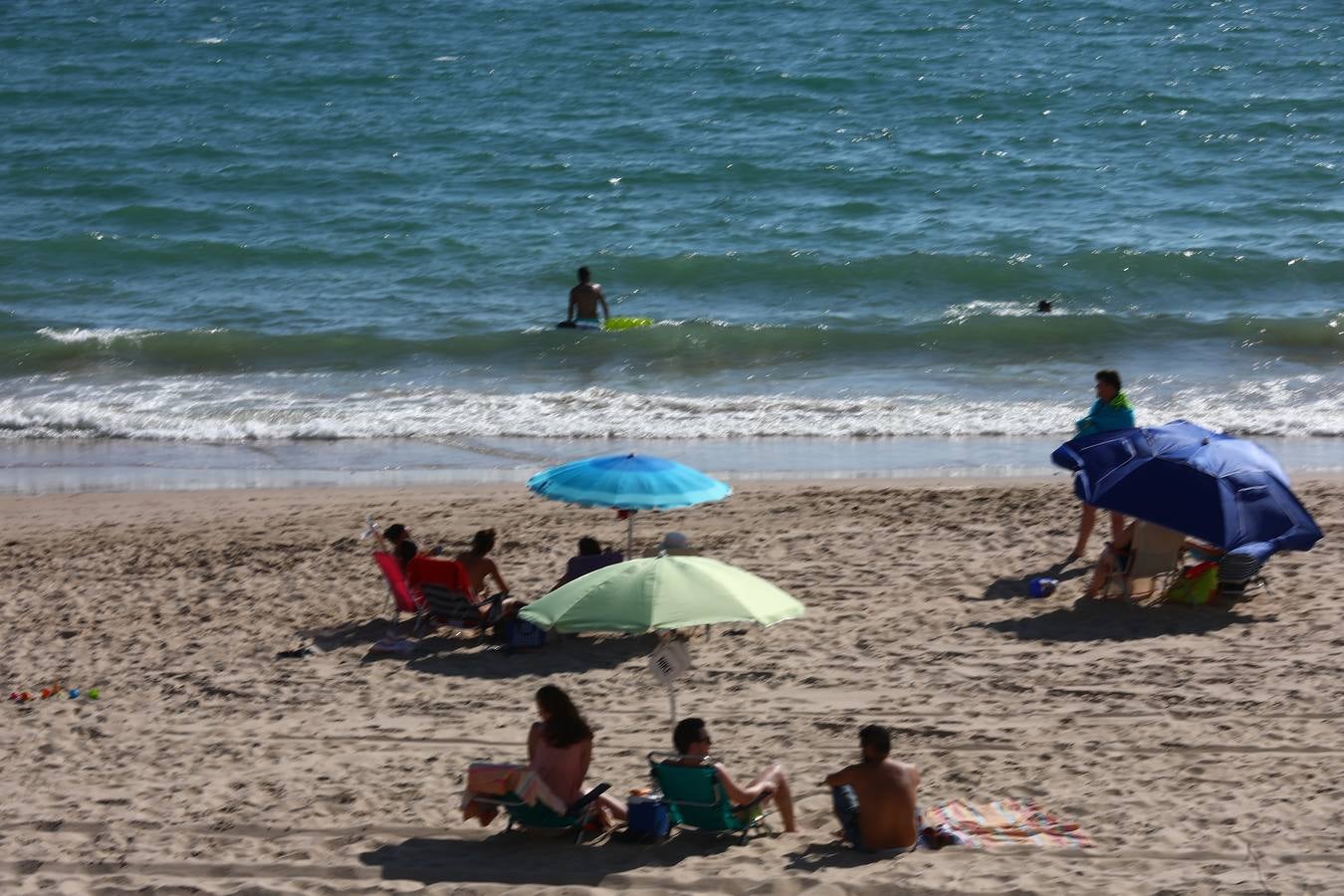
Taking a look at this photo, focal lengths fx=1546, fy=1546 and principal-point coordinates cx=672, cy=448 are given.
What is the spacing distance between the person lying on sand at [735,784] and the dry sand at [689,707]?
0.17 meters

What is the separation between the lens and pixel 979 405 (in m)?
15.8

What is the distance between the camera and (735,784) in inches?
264

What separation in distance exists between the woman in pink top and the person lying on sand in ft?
1.31

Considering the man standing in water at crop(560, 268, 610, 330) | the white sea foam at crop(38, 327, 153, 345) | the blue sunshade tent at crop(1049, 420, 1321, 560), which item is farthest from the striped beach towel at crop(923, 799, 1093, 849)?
the white sea foam at crop(38, 327, 153, 345)

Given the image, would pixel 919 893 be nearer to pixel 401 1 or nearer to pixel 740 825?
pixel 740 825

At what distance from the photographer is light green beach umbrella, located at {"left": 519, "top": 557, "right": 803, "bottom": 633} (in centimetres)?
724

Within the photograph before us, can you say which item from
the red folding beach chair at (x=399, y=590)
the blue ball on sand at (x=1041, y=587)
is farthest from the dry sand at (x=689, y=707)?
the red folding beach chair at (x=399, y=590)

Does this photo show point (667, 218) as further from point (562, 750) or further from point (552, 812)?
point (552, 812)

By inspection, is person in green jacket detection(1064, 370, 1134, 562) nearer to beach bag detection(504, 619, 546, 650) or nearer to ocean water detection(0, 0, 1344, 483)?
beach bag detection(504, 619, 546, 650)

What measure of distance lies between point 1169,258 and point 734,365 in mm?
7773

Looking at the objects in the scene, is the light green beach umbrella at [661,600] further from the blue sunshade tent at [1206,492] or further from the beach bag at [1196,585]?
the beach bag at [1196,585]

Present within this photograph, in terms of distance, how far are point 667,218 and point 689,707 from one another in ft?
57.0

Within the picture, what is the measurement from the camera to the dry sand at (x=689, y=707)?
6430 millimetres

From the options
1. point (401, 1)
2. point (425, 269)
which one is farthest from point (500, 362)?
point (401, 1)
